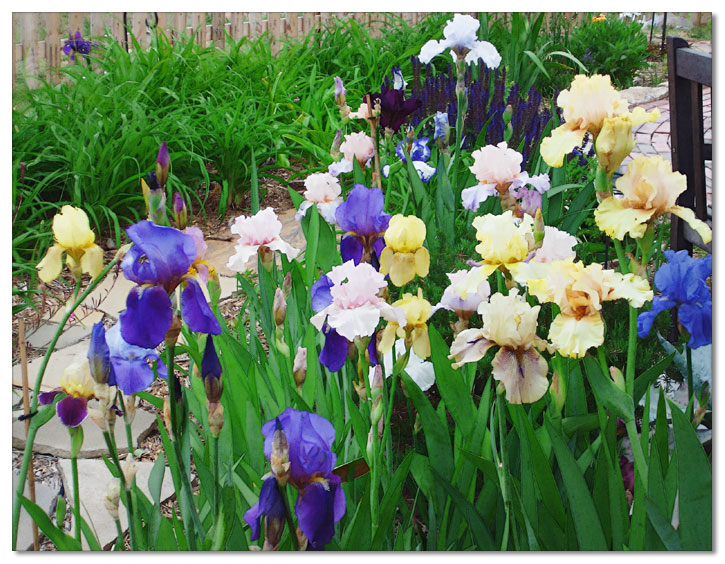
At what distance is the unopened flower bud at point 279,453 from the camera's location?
78 cm

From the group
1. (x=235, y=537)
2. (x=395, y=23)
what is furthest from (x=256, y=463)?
(x=395, y=23)

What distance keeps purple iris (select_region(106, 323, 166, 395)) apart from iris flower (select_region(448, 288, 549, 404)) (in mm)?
458

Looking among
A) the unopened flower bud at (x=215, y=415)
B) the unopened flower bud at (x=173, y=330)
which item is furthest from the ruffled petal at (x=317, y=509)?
the unopened flower bud at (x=173, y=330)

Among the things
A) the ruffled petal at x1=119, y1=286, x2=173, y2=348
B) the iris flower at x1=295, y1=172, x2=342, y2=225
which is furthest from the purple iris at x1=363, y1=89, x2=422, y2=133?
the ruffled petal at x1=119, y1=286, x2=173, y2=348

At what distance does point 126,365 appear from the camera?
36.6 inches

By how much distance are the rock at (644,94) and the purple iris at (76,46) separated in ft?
4.97

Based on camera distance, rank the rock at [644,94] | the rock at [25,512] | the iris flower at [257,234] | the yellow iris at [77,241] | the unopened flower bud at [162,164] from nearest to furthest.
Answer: the unopened flower bud at [162,164], the yellow iris at [77,241], the rock at [25,512], the iris flower at [257,234], the rock at [644,94]

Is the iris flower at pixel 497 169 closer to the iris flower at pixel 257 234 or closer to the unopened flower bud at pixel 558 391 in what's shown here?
the iris flower at pixel 257 234

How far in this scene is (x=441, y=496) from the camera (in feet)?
4.08

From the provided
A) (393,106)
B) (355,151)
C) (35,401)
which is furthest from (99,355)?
(393,106)

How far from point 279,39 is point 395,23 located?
431 millimetres

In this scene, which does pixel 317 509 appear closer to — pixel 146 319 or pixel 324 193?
pixel 146 319

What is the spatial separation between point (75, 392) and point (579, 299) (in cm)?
72

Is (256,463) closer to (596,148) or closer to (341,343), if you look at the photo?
(341,343)
